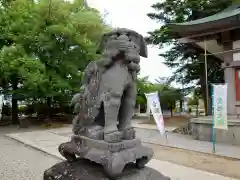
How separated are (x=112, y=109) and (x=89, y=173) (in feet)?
2.13

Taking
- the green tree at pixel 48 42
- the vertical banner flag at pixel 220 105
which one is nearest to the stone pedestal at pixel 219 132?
the vertical banner flag at pixel 220 105

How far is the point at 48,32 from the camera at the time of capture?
12867 millimetres

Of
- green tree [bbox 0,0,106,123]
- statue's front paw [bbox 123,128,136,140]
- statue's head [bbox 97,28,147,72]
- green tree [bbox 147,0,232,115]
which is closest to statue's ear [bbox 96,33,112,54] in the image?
statue's head [bbox 97,28,147,72]

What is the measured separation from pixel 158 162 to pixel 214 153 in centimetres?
183

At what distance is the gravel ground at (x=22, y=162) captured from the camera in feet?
15.8

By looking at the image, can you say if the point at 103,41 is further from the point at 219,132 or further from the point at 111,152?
the point at 219,132

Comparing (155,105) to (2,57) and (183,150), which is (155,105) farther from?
(2,57)

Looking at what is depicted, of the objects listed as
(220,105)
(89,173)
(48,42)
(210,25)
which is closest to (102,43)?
(89,173)

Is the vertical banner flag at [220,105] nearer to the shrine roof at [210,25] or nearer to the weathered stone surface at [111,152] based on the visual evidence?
the shrine roof at [210,25]

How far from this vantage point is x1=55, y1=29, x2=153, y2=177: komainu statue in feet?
7.45

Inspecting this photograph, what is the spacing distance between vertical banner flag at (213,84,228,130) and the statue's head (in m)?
4.85

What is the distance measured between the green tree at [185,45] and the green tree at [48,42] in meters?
3.67

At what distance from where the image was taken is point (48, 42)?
12734 mm

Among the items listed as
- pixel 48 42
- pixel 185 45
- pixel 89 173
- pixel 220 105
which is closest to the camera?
pixel 89 173
